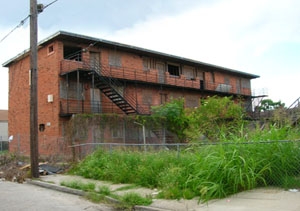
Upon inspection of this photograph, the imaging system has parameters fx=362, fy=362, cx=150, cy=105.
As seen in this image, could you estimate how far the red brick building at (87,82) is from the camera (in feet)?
86.2

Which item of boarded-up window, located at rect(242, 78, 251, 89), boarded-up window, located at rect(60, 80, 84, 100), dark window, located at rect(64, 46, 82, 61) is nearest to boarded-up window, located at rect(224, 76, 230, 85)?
boarded-up window, located at rect(242, 78, 251, 89)

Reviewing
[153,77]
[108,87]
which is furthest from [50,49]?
[153,77]

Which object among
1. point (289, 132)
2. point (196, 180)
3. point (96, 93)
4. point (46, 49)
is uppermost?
point (46, 49)

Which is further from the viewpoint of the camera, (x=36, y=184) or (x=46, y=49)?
(x=46, y=49)

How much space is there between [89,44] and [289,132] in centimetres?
2109

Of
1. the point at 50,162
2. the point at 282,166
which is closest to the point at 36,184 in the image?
the point at 50,162

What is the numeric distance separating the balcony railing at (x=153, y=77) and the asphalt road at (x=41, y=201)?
14.6 meters

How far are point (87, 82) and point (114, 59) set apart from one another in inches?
141

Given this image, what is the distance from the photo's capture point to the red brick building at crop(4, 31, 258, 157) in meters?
26.3

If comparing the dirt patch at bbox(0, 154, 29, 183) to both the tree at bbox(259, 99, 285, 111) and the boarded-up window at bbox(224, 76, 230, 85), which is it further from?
the boarded-up window at bbox(224, 76, 230, 85)

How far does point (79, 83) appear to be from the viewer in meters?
27.3

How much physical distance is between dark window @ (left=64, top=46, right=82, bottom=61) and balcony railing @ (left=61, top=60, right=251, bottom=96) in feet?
3.74

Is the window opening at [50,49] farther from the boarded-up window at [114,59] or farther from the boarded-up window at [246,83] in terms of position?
the boarded-up window at [246,83]

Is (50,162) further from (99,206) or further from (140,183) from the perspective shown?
(99,206)
